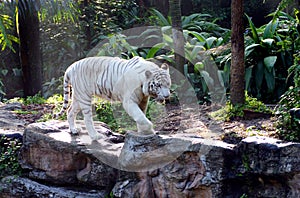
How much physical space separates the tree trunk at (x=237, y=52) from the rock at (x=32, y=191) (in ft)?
8.92

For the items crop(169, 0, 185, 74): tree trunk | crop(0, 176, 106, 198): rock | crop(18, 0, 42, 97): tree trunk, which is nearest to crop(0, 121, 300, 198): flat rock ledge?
crop(0, 176, 106, 198): rock

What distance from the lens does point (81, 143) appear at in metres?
6.68

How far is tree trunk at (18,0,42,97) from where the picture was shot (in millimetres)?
12070

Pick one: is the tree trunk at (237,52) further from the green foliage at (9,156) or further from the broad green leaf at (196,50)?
the green foliage at (9,156)

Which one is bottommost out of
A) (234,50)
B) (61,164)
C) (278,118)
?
(61,164)

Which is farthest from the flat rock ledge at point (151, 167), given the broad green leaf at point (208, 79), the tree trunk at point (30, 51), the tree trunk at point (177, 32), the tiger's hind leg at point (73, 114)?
the tree trunk at point (30, 51)

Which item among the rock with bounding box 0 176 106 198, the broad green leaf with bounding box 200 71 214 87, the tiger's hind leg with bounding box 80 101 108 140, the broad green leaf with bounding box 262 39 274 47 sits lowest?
the rock with bounding box 0 176 106 198

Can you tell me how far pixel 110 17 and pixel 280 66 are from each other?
7524 millimetres

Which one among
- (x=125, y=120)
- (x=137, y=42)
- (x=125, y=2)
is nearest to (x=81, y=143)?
(x=125, y=120)

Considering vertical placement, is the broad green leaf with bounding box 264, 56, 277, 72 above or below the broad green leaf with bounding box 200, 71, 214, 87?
above

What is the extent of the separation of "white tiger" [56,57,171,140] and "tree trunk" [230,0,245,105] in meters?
1.89

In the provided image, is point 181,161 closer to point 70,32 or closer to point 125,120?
point 125,120

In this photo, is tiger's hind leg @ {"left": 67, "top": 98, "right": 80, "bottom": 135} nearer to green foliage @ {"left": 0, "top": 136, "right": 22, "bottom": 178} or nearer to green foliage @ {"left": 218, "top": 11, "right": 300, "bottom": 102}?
green foliage @ {"left": 0, "top": 136, "right": 22, "bottom": 178}

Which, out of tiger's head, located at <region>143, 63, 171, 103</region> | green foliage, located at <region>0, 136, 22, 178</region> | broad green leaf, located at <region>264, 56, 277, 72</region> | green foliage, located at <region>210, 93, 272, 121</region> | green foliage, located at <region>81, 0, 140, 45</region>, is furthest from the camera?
green foliage, located at <region>81, 0, 140, 45</region>
